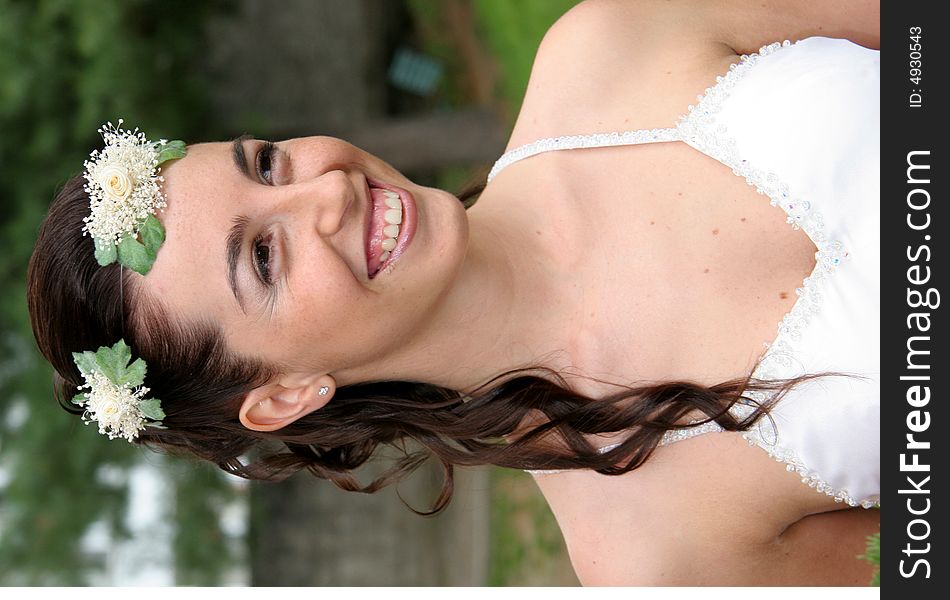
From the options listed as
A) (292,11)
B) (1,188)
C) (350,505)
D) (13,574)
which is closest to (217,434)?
(1,188)

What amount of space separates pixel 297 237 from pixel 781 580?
1518 millimetres

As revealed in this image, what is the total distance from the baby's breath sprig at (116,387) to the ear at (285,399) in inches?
9.6

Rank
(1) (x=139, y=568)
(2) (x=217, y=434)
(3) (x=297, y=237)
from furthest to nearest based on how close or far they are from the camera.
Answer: (1) (x=139, y=568) < (2) (x=217, y=434) < (3) (x=297, y=237)

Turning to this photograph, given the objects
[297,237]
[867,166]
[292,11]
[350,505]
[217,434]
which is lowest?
[350,505]

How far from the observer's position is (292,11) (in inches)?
310

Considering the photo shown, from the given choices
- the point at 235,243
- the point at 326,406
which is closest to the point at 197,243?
the point at 235,243

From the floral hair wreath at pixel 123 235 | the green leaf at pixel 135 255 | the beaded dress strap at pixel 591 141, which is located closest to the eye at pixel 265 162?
the floral hair wreath at pixel 123 235

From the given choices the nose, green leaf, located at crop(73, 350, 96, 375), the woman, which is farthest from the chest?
green leaf, located at crop(73, 350, 96, 375)

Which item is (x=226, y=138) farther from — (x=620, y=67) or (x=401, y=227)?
(x=401, y=227)

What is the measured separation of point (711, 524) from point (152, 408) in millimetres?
1465

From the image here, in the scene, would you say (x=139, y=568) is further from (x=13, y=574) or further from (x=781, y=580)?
(x=781, y=580)

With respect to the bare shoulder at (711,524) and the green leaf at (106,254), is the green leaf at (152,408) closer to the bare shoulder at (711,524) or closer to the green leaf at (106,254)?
the green leaf at (106,254)

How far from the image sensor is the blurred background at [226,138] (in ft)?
18.9

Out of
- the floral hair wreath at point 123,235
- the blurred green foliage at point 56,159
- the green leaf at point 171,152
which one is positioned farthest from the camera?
the blurred green foliage at point 56,159
